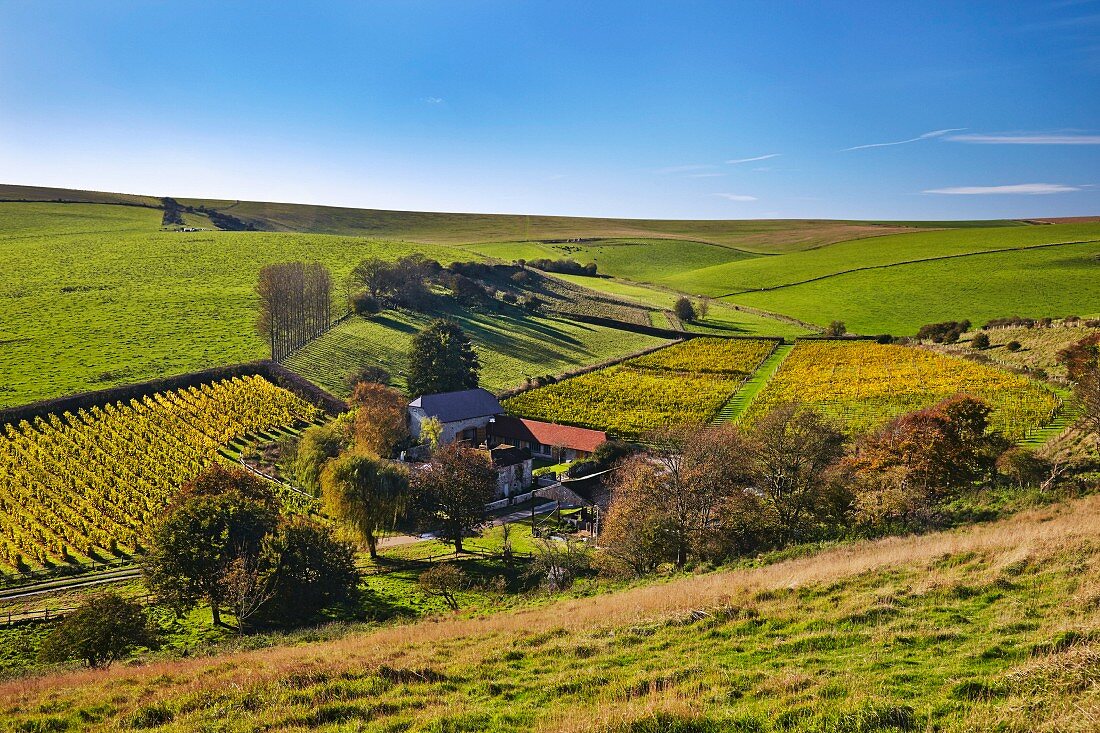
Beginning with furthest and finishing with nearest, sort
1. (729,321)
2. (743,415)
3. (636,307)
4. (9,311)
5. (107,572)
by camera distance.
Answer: (636,307), (729,321), (9,311), (743,415), (107,572)

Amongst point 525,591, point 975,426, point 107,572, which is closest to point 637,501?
point 525,591

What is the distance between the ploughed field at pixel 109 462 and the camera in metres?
34.2

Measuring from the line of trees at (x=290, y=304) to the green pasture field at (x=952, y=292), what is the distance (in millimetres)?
74160

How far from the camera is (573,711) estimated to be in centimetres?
1001

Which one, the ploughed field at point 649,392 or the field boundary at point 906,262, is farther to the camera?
the field boundary at point 906,262

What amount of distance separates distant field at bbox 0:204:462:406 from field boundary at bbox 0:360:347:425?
2021 millimetres

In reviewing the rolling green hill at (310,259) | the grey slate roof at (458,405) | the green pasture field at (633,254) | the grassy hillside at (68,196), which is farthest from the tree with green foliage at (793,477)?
the grassy hillside at (68,196)

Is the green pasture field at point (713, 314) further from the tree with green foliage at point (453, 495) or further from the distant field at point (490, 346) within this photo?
the tree with green foliage at point (453, 495)

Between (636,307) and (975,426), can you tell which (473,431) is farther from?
(636,307)

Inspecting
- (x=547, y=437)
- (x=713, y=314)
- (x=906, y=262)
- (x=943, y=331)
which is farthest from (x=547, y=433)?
(x=906, y=262)

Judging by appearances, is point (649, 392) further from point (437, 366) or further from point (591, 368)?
point (437, 366)

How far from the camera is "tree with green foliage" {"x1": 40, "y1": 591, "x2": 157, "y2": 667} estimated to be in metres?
21.9

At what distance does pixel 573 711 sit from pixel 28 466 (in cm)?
4556

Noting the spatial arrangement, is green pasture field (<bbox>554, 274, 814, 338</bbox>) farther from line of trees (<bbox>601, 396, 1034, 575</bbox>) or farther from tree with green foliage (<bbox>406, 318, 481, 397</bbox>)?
line of trees (<bbox>601, 396, 1034, 575</bbox>)
